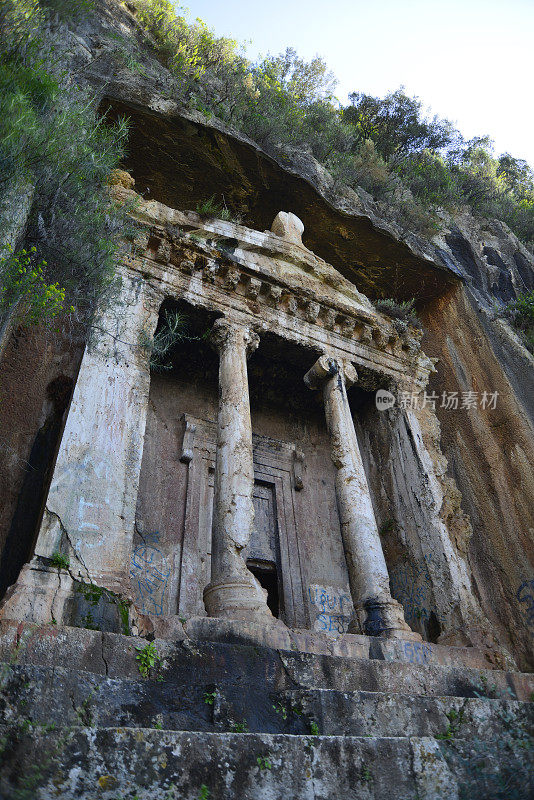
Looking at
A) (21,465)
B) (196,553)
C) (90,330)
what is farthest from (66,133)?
(196,553)

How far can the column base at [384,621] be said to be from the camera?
19.6ft

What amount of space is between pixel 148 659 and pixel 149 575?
354 cm

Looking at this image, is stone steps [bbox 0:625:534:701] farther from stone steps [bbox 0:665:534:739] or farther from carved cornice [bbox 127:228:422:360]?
carved cornice [bbox 127:228:422:360]

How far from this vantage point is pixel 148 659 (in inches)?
151

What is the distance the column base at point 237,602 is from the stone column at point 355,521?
1.58 m

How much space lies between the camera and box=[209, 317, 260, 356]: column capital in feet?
25.1

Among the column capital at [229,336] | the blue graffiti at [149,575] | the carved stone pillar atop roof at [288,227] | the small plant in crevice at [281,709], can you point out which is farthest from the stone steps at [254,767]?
the carved stone pillar atop roof at [288,227]

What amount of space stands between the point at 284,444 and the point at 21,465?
16.8 feet

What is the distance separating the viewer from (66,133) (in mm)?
6094

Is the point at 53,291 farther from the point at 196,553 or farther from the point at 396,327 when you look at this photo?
the point at 396,327

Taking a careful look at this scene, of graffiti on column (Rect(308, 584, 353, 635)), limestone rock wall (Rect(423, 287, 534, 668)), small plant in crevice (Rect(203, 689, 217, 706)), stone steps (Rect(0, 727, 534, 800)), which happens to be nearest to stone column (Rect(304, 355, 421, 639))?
graffiti on column (Rect(308, 584, 353, 635))

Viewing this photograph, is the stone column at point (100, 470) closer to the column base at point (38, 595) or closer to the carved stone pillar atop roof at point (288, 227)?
the column base at point (38, 595)

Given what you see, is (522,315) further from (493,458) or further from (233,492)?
(233,492)

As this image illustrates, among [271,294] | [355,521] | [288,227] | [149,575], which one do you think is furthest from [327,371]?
[149,575]
